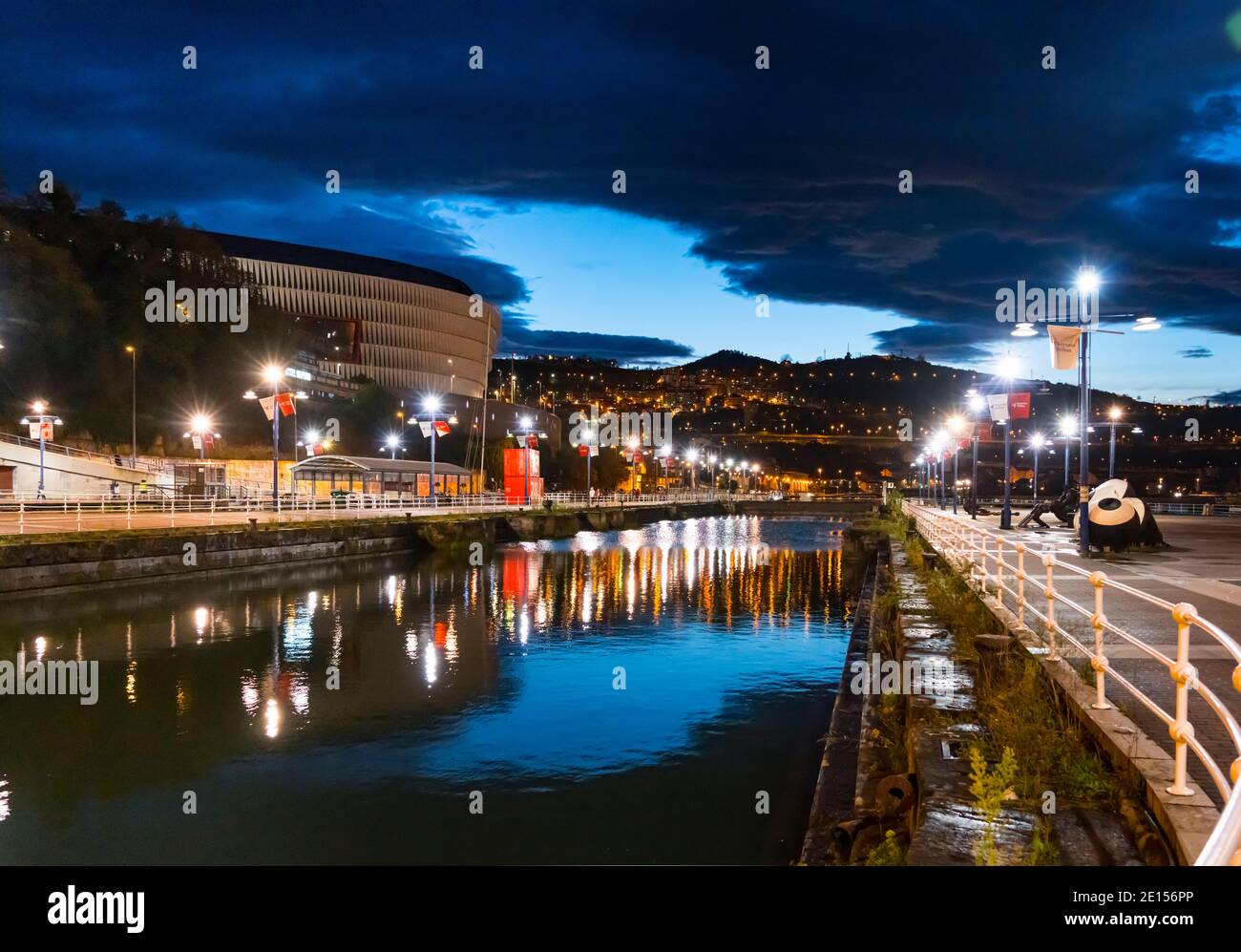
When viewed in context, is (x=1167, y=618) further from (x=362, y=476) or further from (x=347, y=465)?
(x=362, y=476)

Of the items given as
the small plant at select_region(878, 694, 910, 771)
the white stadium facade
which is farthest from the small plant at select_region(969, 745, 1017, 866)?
the white stadium facade

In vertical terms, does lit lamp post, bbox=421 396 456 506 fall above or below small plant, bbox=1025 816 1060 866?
above

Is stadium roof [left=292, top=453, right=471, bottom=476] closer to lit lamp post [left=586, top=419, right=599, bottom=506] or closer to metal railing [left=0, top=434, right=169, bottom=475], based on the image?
metal railing [left=0, top=434, right=169, bottom=475]

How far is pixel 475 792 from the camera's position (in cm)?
1203

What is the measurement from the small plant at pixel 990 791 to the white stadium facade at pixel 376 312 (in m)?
121

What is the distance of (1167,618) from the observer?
45.4 feet

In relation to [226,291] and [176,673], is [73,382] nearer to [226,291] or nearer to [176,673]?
[226,291]

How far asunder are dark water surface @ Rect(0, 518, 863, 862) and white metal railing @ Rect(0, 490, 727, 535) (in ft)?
23.9

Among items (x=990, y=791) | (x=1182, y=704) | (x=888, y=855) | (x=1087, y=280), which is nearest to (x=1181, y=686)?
(x=1182, y=704)

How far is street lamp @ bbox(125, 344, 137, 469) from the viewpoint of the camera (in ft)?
196

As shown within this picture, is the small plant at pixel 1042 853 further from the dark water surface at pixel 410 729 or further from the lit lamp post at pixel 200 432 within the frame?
the lit lamp post at pixel 200 432

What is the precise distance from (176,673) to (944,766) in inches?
634

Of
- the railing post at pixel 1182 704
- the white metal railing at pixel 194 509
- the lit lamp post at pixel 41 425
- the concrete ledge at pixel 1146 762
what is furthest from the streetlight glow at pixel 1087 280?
the lit lamp post at pixel 41 425
